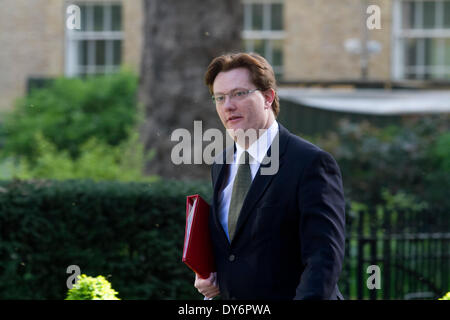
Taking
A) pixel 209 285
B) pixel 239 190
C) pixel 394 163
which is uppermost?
pixel 239 190

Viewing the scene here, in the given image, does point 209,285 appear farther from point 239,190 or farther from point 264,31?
point 264,31

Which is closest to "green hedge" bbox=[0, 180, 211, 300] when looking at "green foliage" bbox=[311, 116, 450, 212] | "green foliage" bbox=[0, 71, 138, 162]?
"green foliage" bbox=[311, 116, 450, 212]

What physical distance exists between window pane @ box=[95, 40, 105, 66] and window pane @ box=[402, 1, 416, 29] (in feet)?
29.3

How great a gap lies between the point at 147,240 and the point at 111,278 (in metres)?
0.42

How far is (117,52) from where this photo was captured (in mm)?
21203

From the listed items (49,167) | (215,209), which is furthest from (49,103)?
→ (215,209)

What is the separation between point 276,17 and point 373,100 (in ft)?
20.9

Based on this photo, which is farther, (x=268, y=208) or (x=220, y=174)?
(x=220, y=174)

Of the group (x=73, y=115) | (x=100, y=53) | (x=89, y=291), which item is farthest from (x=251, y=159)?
(x=100, y=53)

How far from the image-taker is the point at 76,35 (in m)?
21.3

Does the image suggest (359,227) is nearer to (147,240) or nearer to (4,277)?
(147,240)

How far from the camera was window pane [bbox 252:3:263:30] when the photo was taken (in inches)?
806

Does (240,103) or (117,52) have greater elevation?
(117,52)
